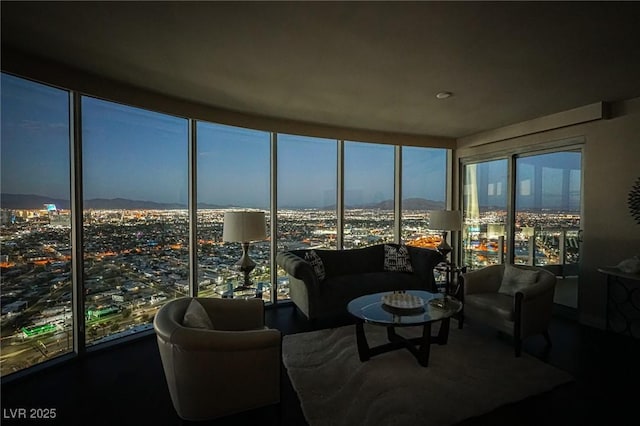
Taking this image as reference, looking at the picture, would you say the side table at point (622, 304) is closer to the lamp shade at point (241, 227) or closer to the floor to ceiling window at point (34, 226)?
the lamp shade at point (241, 227)

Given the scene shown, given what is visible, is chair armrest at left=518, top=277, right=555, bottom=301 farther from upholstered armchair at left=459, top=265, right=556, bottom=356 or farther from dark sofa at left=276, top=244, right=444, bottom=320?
dark sofa at left=276, top=244, right=444, bottom=320

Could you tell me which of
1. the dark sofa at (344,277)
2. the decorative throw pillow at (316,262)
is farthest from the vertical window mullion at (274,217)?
the decorative throw pillow at (316,262)

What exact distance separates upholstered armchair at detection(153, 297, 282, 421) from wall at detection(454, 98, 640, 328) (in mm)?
3985

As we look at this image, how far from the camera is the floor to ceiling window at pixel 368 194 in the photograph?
5016 millimetres

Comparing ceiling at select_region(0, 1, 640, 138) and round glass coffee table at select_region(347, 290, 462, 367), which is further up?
ceiling at select_region(0, 1, 640, 138)

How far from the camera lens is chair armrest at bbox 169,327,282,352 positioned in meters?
1.76

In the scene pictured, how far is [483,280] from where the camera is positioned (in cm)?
355

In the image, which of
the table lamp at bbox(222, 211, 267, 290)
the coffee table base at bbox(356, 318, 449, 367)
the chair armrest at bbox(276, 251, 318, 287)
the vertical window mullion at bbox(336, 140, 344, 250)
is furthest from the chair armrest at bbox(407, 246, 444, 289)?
the table lamp at bbox(222, 211, 267, 290)

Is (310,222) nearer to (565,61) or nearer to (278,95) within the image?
(278,95)

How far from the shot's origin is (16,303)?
8.20ft

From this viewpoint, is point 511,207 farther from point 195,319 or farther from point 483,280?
point 195,319

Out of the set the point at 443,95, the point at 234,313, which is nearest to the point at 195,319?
the point at 234,313

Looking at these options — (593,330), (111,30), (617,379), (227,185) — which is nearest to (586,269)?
(593,330)

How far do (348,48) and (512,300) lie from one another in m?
2.96
